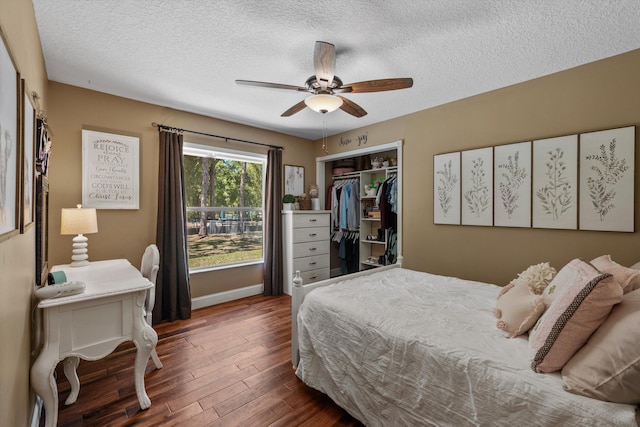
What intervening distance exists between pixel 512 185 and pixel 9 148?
11.1ft

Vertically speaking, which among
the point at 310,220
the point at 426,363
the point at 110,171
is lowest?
the point at 426,363

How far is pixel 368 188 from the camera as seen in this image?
4441 millimetres

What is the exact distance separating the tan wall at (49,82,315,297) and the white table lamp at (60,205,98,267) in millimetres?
427

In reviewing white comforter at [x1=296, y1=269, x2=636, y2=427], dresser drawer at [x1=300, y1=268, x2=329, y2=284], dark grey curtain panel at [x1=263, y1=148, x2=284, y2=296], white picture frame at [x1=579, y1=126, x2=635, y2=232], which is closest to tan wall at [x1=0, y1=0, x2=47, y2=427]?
white comforter at [x1=296, y1=269, x2=636, y2=427]

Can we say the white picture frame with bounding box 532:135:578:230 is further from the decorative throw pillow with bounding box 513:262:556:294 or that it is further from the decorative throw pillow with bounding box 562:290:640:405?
the decorative throw pillow with bounding box 562:290:640:405

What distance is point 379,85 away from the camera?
201 cm

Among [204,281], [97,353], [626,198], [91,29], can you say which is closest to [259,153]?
[204,281]

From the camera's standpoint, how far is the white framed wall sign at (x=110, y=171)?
9.12ft

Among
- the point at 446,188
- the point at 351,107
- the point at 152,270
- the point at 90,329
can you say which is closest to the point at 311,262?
the point at 446,188

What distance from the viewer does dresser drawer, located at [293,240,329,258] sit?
13.3 feet

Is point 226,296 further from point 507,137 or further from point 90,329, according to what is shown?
point 507,137

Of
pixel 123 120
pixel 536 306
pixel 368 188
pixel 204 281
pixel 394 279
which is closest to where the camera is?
pixel 536 306

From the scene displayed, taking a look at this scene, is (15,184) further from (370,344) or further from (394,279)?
(394,279)

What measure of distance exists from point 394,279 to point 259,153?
268cm
